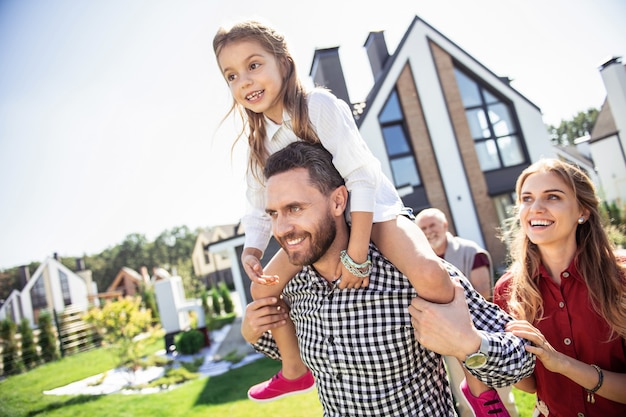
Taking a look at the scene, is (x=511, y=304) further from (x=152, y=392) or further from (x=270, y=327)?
(x=152, y=392)

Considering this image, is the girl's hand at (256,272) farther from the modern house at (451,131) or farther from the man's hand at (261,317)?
the modern house at (451,131)

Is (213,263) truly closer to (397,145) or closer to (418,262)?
(397,145)

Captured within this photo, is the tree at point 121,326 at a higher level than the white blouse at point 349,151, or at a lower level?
lower

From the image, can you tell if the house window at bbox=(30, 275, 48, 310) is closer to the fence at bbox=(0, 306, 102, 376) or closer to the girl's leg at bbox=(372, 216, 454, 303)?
the fence at bbox=(0, 306, 102, 376)

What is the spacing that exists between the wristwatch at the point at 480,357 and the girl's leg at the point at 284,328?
2.97 ft

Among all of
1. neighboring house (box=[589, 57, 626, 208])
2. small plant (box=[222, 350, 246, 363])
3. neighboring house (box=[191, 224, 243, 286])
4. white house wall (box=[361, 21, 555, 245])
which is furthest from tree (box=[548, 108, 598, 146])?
small plant (box=[222, 350, 246, 363])

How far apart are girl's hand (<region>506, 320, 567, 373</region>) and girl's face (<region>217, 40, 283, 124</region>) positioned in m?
1.54

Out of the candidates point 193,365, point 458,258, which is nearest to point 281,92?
point 458,258

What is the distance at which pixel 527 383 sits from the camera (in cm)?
221

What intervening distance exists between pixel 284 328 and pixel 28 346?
61.4 feet

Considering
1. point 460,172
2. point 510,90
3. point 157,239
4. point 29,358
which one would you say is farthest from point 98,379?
point 157,239

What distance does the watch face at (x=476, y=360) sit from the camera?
152 centimetres

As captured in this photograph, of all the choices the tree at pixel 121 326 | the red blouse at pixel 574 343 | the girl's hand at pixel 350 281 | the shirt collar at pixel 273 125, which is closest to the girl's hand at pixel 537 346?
the red blouse at pixel 574 343

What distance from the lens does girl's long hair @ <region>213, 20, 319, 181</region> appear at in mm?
1997
